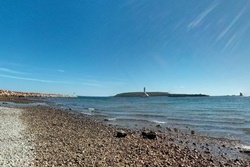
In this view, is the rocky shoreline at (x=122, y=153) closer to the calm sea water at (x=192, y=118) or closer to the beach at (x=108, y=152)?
the beach at (x=108, y=152)

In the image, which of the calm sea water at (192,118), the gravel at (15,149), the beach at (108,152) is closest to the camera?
the gravel at (15,149)

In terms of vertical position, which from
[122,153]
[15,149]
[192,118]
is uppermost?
[192,118]

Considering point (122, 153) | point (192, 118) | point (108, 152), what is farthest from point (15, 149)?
point (192, 118)

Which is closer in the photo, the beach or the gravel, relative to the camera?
the gravel

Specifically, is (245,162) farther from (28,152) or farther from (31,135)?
(31,135)

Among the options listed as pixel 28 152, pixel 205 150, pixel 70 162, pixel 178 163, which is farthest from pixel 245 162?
pixel 28 152

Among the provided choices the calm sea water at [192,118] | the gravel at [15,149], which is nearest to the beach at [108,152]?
the gravel at [15,149]

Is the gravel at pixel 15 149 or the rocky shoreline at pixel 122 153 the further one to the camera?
the rocky shoreline at pixel 122 153

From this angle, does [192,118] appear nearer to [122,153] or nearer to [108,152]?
[122,153]

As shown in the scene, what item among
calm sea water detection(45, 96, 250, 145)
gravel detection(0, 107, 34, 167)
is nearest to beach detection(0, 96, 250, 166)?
gravel detection(0, 107, 34, 167)

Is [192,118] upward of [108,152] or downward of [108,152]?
upward

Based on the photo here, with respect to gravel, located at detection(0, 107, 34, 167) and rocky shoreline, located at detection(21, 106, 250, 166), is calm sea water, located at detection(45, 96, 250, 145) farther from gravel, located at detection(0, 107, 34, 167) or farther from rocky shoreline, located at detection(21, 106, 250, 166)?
gravel, located at detection(0, 107, 34, 167)

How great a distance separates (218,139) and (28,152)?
14.7 metres

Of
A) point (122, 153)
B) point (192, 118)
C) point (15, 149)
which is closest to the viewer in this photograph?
point (15, 149)
